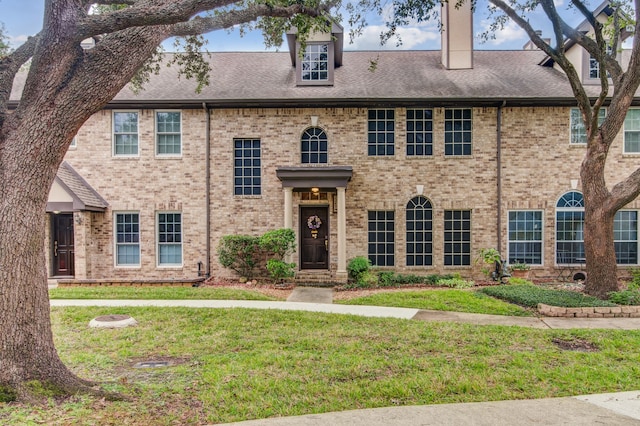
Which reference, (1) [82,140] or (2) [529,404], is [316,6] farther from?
(1) [82,140]

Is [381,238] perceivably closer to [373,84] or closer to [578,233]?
[373,84]

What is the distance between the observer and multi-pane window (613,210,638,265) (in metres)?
13.3

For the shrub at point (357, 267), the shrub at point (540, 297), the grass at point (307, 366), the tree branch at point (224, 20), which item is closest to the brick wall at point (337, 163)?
the shrub at point (357, 267)

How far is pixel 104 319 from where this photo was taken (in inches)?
301

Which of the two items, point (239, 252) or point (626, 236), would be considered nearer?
point (239, 252)

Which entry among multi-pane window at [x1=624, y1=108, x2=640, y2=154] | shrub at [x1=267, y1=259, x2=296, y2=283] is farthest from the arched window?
shrub at [x1=267, y1=259, x2=296, y2=283]

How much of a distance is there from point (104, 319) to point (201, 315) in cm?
176

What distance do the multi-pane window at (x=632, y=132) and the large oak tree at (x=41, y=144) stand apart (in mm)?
14631

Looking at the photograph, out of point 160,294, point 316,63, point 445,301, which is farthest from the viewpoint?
point 316,63

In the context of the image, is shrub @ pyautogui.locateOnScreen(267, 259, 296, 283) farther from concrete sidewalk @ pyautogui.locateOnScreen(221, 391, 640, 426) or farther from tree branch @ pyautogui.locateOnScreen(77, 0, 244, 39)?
tree branch @ pyautogui.locateOnScreen(77, 0, 244, 39)

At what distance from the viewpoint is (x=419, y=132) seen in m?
13.6

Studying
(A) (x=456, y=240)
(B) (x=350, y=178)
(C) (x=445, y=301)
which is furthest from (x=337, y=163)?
(C) (x=445, y=301)

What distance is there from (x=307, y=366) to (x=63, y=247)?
451 inches

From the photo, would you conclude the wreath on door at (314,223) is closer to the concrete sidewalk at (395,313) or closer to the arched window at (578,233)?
the concrete sidewalk at (395,313)
